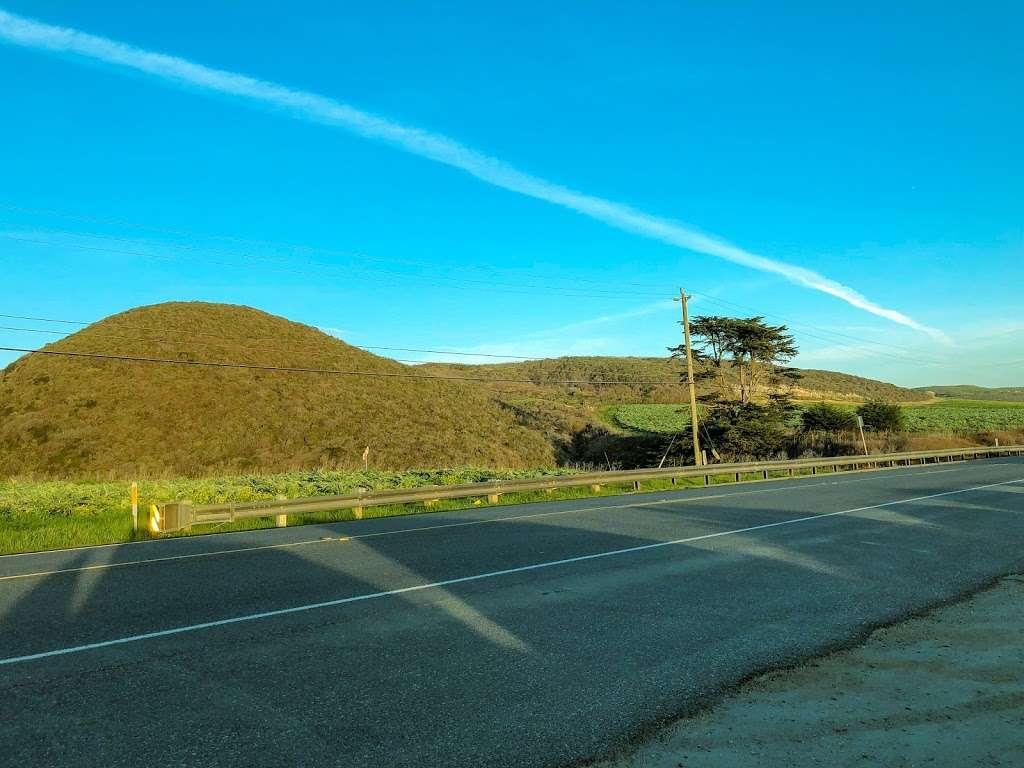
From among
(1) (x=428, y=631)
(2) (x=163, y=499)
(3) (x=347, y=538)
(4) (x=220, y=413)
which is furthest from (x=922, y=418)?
(1) (x=428, y=631)

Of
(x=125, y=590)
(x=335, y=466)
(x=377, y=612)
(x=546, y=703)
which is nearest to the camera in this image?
(x=546, y=703)

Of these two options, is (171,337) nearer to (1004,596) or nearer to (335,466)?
(335,466)

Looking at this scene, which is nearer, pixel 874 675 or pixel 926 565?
pixel 874 675

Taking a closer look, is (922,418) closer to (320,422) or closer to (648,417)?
(648,417)

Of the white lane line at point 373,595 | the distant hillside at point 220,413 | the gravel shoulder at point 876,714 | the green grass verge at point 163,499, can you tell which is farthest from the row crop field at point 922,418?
the gravel shoulder at point 876,714

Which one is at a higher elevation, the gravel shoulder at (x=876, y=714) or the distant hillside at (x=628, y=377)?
the distant hillside at (x=628, y=377)

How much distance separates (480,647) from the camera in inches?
211

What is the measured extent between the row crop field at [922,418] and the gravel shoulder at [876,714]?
177 ft

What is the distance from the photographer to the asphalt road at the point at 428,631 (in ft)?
12.5

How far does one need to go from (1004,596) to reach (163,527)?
1363 centimetres

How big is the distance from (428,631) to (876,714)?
3.41 meters

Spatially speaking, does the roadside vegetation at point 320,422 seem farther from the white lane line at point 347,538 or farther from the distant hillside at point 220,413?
the white lane line at point 347,538

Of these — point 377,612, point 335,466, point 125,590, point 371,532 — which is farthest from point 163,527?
point 335,466

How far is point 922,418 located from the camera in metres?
71.4
